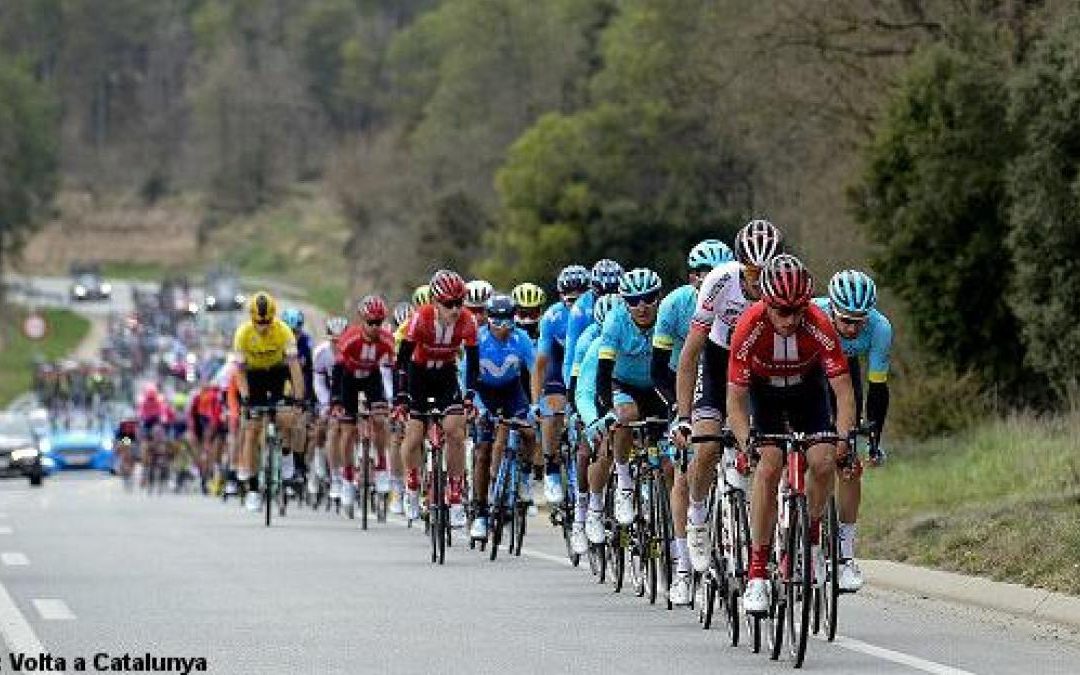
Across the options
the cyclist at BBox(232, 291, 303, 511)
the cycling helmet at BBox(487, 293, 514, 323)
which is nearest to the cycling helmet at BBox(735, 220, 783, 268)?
the cycling helmet at BBox(487, 293, 514, 323)

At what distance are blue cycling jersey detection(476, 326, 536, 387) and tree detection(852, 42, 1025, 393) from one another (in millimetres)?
16294

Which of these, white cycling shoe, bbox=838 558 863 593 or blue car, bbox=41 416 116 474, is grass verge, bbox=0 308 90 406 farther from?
white cycling shoe, bbox=838 558 863 593

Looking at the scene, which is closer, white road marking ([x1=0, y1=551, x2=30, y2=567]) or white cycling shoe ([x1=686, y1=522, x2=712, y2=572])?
white cycling shoe ([x1=686, y1=522, x2=712, y2=572])

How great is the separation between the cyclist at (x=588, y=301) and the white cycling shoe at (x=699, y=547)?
4.10 m

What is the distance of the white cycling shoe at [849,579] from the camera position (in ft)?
52.1

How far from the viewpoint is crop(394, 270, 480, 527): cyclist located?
907 inches

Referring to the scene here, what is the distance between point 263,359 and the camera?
29.2 metres

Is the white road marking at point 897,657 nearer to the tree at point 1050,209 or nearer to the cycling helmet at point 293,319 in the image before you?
the cycling helmet at point 293,319

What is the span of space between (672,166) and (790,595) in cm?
6842

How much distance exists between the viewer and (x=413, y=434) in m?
23.7

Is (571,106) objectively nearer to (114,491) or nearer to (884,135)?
(114,491)

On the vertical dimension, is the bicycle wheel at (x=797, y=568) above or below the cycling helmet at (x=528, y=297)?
below

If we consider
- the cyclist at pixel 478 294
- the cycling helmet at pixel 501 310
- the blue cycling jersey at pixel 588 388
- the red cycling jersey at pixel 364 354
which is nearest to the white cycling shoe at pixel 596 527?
the blue cycling jersey at pixel 588 388

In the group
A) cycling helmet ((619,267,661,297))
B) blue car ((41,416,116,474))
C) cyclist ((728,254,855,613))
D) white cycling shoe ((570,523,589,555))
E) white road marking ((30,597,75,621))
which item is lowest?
blue car ((41,416,116,474))
